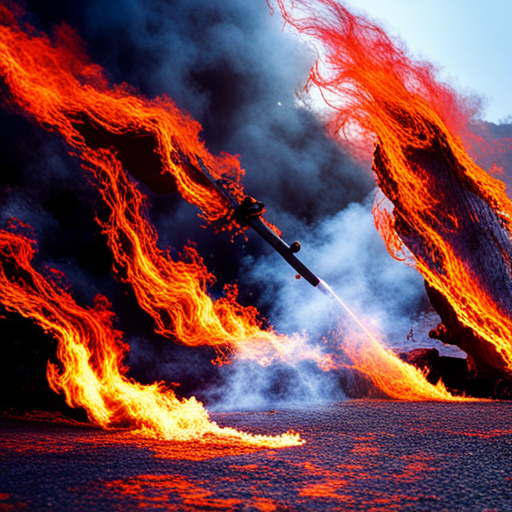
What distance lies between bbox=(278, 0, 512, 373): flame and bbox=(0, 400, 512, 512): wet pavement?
1.51 m

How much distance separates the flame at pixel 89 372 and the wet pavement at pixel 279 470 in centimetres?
41

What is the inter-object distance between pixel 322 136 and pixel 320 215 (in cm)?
195

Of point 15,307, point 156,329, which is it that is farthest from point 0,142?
point 156,329

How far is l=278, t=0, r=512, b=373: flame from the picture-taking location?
5023 mm

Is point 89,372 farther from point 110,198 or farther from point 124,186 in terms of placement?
point 110,198

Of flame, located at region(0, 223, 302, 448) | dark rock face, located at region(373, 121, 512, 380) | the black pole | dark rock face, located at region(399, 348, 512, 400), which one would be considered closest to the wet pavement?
flame, located at region(0, 223, 302, 448)

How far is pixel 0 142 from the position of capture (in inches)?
304

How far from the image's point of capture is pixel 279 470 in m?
2.99

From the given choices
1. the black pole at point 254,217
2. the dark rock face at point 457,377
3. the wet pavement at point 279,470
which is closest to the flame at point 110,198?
the black pole at point 254,217

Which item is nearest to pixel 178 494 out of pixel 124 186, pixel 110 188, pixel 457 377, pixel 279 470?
pixel 279 470

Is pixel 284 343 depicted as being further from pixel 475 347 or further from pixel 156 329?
pixel 475 347

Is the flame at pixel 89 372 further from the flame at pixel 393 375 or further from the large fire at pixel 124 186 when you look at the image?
the flame at pixel 393 375

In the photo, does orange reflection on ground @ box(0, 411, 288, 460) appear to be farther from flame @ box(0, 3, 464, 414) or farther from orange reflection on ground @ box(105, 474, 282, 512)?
orange reflection on ground @ box(105, 474, 282, 512)

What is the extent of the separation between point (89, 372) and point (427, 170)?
4.55 meters
